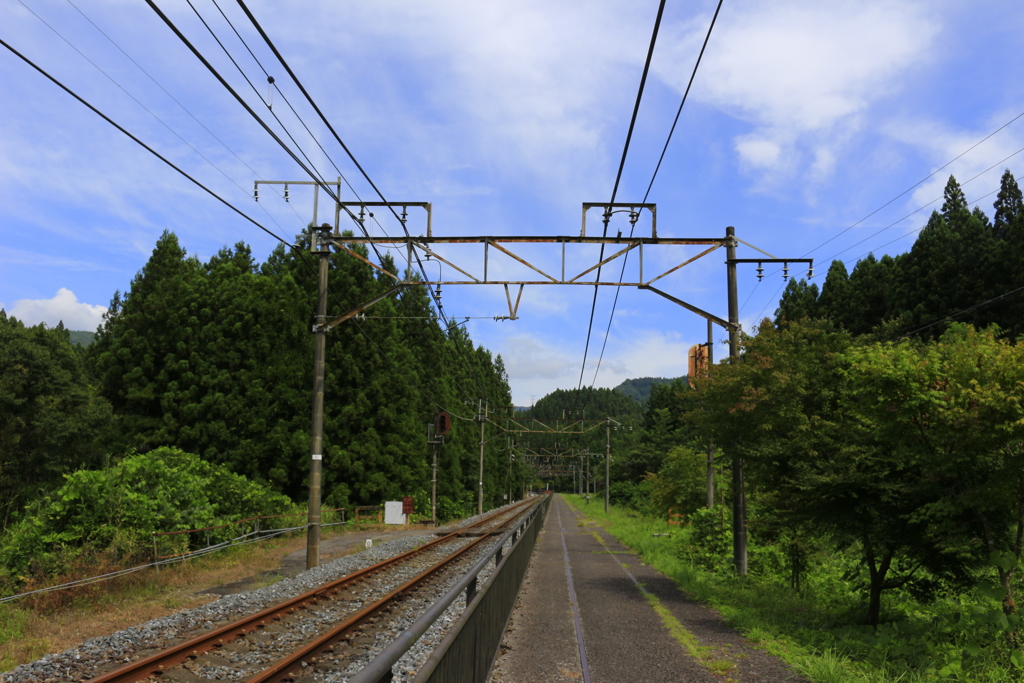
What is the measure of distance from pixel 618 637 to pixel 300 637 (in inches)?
174

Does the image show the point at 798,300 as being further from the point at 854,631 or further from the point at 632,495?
the point at 854,631

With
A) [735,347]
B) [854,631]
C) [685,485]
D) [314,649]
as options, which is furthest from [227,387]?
[854,631]

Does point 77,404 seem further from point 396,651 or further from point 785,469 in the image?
point 396,651

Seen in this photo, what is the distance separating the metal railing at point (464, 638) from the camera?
3309mm

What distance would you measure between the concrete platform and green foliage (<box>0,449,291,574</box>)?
954 centimetres

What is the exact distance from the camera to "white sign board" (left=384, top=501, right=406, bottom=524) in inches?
1462

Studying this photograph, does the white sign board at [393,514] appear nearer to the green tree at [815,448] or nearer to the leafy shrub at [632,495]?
the leafy shrub at [632,495]

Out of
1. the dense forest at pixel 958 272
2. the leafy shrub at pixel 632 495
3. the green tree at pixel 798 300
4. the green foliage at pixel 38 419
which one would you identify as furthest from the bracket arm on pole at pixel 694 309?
the green tree at pixel 798 300

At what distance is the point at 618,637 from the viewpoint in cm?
984

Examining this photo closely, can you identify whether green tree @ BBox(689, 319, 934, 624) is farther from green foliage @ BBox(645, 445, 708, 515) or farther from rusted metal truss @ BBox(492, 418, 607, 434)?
green foliage @ BBox(645, 445, 708, 515)

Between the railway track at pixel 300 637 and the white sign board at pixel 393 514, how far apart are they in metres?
21.5

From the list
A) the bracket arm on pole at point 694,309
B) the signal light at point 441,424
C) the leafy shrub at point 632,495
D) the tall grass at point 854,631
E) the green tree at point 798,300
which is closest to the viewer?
the tall grass at point 854,631

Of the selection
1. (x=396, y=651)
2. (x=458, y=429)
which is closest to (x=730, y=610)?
(x=396, y=651)

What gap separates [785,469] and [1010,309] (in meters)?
36.6
